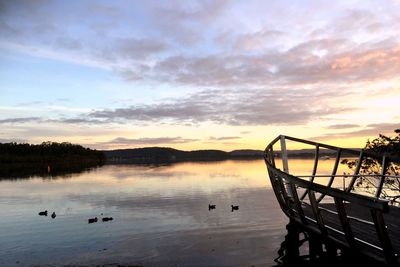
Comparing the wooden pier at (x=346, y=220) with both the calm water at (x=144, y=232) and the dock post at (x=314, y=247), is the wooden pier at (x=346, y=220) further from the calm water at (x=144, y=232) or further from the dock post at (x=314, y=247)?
the calm water at (x=144, y=232)

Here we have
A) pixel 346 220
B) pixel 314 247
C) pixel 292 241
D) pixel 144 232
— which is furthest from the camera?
pixel 144 232

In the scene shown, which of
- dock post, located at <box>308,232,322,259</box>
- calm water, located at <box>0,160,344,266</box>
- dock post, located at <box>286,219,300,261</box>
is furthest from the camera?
calm water, located at <box>0,160,344,266</box>

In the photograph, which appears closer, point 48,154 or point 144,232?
point 144,232

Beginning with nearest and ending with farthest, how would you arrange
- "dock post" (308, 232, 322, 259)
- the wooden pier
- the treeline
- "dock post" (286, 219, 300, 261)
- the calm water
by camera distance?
the wooden pier → "dock post" (308, 232, 322, 259) → "dock post" (286, 219, 300, 261) → the calm water → the treeline

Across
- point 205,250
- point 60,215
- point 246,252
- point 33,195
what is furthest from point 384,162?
point 33,195

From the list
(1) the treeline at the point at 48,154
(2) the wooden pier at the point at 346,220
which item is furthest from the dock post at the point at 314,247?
(1) the treeline at the point at 48,154

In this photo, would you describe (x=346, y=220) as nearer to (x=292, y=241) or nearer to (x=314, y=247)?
(x=314, y=247)

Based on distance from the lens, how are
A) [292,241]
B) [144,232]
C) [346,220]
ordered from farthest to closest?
1. [144,232]
2. [292,241]
3. [346,220]

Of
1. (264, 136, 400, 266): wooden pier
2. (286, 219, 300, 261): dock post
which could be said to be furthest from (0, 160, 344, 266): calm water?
(264, 136, 400, 266): wooden pier

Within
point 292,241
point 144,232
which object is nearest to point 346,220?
point 292,241

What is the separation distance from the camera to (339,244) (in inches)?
397

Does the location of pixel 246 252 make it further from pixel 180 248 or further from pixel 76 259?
pixel 76 259

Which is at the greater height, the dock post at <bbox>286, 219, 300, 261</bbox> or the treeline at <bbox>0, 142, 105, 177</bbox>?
the treeline at <bbox>0, 142, 105, 177</bbox>

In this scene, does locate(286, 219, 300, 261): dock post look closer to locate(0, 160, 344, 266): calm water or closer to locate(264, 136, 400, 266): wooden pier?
locate(264, 136, 400, 266): wooden pier
